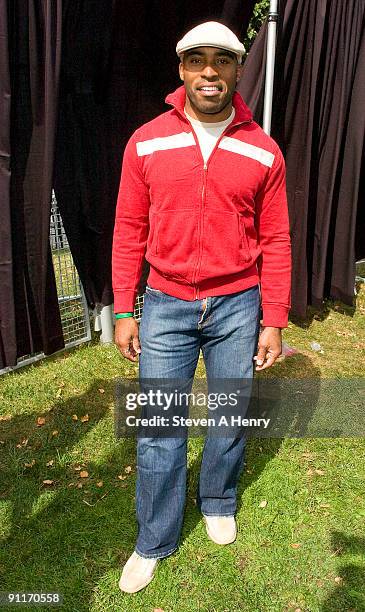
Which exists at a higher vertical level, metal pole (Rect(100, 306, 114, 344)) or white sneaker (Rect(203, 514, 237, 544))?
metal pole (Rect(100, 306, 114, 344))

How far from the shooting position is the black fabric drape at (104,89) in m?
3.39

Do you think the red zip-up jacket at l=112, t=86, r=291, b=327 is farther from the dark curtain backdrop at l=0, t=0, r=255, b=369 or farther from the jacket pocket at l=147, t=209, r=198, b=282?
the dark curtain backdrop at l=0, t=0, r=255, b=369

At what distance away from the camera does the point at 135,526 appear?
275cm

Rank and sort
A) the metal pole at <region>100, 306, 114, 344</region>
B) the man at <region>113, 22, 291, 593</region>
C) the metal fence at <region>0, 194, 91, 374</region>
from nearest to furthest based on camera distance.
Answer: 1. the man at <region>113, 22, 291, 593</region>
2. the metal fence at <region>0, 194, 91, 374</region>
3. the metal pole at <region>100, 306, 114, 344</region>

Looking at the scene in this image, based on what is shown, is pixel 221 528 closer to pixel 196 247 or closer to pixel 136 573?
pixel 136 573

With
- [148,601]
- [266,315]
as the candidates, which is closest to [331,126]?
[266,315]

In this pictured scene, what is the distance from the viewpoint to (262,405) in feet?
12.6

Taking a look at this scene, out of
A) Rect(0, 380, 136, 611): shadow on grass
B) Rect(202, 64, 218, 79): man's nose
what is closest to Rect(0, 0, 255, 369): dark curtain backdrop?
Rect(0, 380, 136, 611): shadow on grass

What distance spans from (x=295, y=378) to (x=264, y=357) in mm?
1995

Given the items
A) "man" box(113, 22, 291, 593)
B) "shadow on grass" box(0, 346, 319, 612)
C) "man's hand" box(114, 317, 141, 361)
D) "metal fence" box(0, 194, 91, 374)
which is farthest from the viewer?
"metal fence" box(0, 194, 91, 374)

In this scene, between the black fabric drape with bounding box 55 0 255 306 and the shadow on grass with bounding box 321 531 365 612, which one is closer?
the shadow on grass with bounding box 321 531 365 612

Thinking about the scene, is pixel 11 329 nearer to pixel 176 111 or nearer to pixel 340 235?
pixel 176 111

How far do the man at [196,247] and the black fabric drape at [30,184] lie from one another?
1456 mm

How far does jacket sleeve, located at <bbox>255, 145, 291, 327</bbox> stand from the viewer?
2.15m
